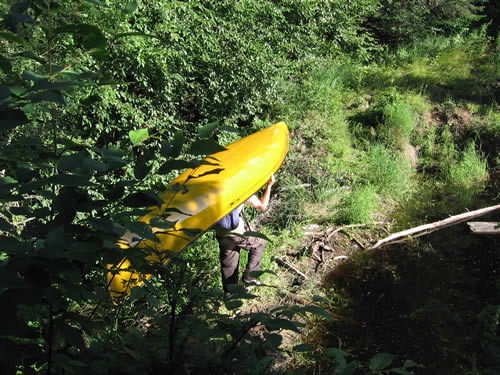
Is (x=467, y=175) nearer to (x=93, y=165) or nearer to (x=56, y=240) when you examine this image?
(x=93, y=165)

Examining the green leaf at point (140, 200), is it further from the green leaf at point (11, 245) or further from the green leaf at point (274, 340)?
the green leaf at point (274, 340)

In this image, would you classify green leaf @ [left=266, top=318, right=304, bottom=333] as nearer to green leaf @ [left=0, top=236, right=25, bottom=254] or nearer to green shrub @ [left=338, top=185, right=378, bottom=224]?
green leaf @ [left=0, top=236, right=25, bottom=254]

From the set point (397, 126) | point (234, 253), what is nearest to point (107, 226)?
point (234, 253)

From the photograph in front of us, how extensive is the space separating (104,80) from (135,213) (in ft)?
1.05

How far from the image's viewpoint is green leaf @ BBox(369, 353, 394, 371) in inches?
37.8

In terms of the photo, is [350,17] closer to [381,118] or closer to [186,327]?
[381,118]

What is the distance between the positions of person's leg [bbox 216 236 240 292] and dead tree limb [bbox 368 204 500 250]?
2122 millimetres

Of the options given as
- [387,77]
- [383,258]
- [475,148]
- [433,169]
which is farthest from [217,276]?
[387,77]

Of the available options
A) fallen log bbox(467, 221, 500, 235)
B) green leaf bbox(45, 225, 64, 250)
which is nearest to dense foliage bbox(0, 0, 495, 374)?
green leaf bbox(45, 225, 64, 250)

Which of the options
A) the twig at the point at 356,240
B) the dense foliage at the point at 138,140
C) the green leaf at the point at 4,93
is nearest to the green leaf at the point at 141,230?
the dense foliage at the point at 138,140

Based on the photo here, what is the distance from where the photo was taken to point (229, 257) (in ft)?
12.0

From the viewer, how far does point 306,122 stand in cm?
695

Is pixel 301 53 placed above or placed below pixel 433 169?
above

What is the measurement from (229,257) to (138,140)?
2728 millimetres
